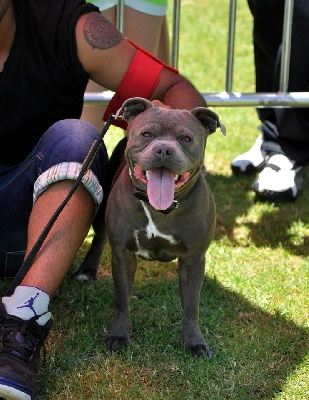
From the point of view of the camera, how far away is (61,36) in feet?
11.1

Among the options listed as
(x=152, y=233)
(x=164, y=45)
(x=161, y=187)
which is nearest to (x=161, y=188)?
(x=161, y=187)

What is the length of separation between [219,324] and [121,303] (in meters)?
0.50

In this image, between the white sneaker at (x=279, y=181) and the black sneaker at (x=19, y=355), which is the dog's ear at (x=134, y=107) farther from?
the white sneaker at (x=279, y=181)

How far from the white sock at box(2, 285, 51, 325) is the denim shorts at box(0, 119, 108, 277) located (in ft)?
1.31

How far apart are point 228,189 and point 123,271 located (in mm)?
2166

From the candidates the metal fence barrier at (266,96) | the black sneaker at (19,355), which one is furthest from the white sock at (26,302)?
the metal fence barrier at (266,96)

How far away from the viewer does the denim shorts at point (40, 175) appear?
10.3 ft

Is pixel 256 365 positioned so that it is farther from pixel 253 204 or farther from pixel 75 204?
pixel 253 204

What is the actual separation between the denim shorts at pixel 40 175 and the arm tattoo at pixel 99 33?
12.6 inches

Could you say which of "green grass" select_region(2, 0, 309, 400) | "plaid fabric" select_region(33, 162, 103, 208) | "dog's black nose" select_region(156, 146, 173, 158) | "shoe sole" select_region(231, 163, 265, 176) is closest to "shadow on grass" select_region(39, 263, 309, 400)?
"green grass" select_region(2, 0, 309, 400)

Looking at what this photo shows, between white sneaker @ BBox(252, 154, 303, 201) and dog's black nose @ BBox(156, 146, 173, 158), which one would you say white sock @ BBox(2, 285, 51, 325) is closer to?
dog's black nose @ BBox(156, 146, 173, 158)

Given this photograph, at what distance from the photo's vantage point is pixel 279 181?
4977mm

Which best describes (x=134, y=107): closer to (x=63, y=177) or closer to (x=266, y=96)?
(x=63, y=177)

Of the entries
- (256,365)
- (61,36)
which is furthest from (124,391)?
(61,36)
